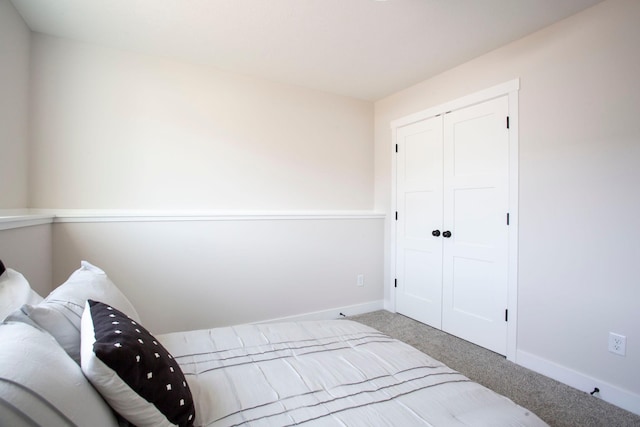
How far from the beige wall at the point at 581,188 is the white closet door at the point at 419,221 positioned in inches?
30.1

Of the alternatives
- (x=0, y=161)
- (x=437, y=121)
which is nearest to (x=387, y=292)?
(x=437, y=121)

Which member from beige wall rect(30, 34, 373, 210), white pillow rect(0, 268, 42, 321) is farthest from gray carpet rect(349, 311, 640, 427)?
white pillow rect(0, 268, 42, 321)

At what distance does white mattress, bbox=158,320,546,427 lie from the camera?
0.94 meters

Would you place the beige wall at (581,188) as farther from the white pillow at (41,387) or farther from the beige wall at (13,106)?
the beige wall at (13,106)

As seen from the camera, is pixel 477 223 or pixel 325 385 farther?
pixel 477 223

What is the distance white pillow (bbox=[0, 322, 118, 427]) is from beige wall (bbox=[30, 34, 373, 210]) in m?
2.03

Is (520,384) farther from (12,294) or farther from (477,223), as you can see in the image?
(12,294)

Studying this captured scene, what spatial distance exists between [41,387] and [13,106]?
2.30 m

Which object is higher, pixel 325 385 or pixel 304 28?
pixel 304 28

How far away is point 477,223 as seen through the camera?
267 centimetres

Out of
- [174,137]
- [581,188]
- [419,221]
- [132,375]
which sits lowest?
[132,375]

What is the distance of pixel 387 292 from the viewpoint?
11.9 feet

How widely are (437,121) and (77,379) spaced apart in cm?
317

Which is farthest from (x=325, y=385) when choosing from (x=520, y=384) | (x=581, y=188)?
(x=581, y=188)
